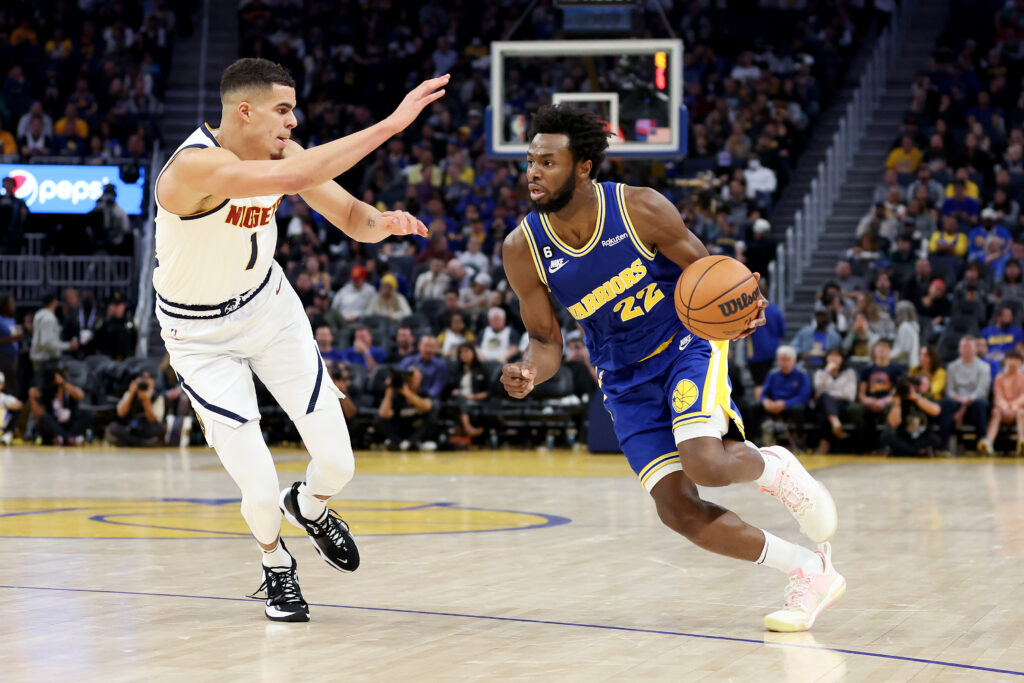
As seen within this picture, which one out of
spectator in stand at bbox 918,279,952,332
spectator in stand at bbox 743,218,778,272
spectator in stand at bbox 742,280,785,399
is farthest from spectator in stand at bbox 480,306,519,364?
spectator in stand at bbox 918,279,952,332

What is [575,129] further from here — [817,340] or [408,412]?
[817,340]

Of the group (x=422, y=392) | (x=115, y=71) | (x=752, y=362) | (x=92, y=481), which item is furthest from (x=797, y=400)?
(x=115, y=71)

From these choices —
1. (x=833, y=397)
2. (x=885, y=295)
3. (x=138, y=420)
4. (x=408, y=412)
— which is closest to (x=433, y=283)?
(x=408, y=412)

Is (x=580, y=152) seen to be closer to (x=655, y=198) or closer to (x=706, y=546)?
(x=655, y=198)

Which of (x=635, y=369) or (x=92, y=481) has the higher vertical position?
(x=635, y=369)

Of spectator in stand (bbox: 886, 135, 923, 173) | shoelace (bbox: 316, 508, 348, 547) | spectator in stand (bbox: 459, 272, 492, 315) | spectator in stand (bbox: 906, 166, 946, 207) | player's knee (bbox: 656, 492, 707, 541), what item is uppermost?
spectator in stand (bbox: 886, 135, 923, 173)

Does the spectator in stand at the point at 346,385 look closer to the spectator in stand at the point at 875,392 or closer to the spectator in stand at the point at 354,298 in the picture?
the spectator in stand at the point at 354,298

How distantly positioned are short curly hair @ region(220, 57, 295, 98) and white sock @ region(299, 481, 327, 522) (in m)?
1.66

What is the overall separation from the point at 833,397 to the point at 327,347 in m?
5.60

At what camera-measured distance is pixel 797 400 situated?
48.1ft

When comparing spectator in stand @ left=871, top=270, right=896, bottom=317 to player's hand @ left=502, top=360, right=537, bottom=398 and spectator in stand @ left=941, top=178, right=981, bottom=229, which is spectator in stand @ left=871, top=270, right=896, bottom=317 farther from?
player's hand @ left=502, top=360, right=537, bottom=398

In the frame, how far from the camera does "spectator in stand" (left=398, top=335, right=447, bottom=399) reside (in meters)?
15.4

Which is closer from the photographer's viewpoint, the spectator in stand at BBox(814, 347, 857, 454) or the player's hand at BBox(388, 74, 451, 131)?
the player's hand at BBox(388, 74, 451, 131)

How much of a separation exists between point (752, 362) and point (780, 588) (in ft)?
30.9
